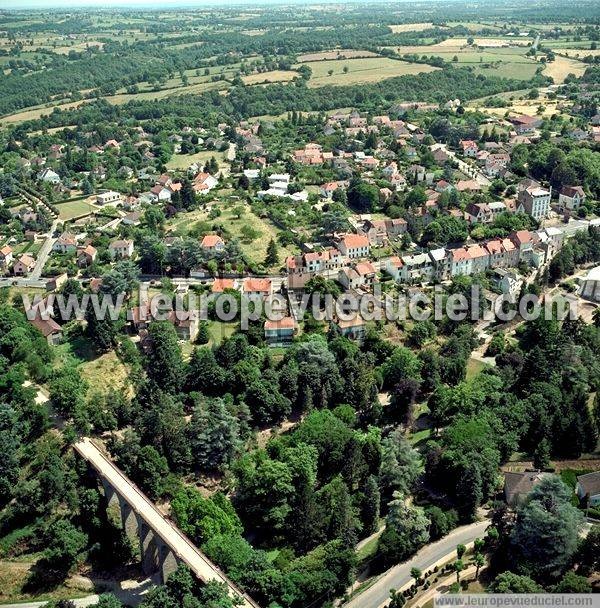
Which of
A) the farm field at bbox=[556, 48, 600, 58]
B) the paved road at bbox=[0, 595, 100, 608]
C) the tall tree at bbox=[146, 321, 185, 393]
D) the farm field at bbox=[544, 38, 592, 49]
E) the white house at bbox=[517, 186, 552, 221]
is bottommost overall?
the paved road at bbox=[0, 595, 100, 608]

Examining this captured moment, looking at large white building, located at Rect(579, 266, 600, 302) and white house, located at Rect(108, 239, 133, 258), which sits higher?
white house, located at Rect(108, 239, 133, 258)

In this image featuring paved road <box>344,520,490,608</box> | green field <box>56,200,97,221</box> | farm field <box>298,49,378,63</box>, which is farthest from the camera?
farm field <box>298,49,378,63</box>

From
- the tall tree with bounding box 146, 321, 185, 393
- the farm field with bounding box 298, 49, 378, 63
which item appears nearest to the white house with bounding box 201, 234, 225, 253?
→ the tall tree with bounding box 146, 321, 185, 393

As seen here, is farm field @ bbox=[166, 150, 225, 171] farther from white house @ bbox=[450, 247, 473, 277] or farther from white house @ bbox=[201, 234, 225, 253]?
white house @ bbox=[450, 247, 473, 277]

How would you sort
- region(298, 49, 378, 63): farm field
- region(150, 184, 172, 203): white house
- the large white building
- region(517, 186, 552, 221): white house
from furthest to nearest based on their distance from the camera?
region(298, 49, 378, 63): farm field, region(150, 184, 172, 203): white house, region(517, 186, 552, 221): white house, the large white building

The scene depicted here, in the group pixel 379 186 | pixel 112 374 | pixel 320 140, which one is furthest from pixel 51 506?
pixel 320 140

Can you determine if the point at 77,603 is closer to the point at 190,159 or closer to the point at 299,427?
the point at 299,427

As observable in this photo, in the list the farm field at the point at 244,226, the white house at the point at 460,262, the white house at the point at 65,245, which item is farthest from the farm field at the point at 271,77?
the white house at the point at 460,262

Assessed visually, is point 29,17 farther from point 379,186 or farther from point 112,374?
point 112,374
